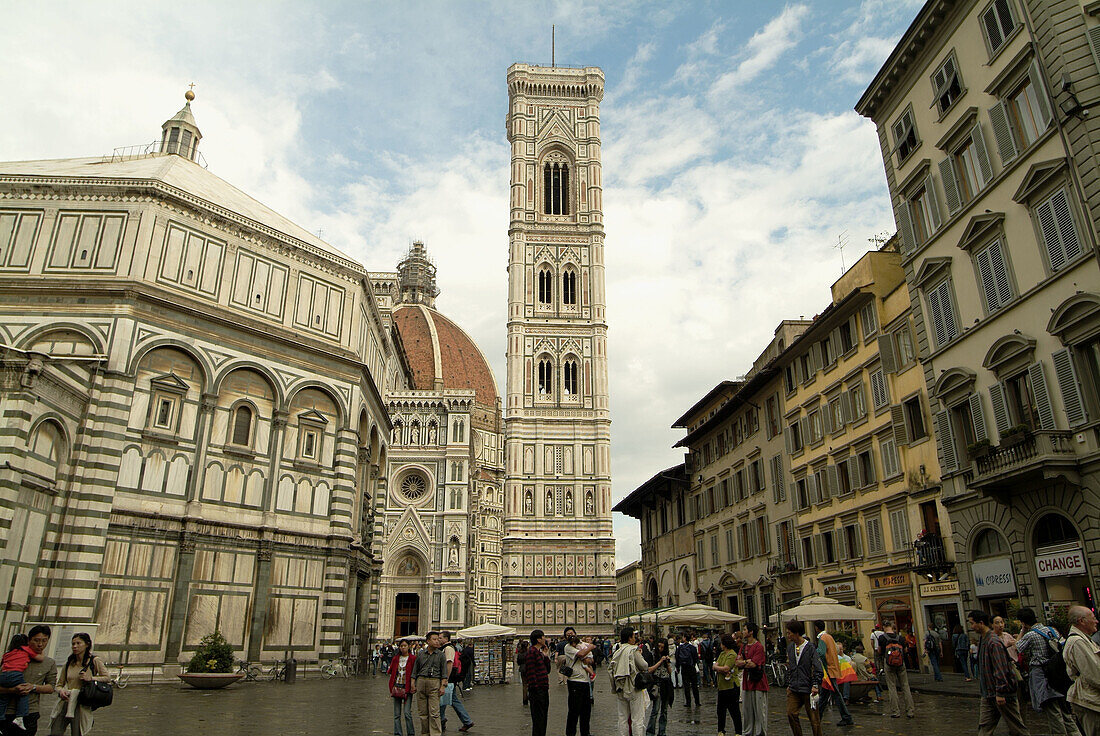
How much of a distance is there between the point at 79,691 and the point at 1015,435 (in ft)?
53.0

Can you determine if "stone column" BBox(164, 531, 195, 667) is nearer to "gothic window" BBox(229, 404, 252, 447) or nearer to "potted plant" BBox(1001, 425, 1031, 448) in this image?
"gothic window" BBox(229, 404, 252, 447)

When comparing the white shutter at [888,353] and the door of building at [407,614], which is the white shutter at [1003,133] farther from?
the door of building at [407,614]

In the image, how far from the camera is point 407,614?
64.4m

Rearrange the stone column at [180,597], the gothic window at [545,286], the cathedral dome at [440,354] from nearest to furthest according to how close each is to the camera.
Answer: the stone column at [180,597] → the gothic window at [545,286] → the cathedral dome at [440,354]

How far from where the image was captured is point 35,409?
20125 millimetres

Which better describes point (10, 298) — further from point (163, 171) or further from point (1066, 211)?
point (1066, 211)

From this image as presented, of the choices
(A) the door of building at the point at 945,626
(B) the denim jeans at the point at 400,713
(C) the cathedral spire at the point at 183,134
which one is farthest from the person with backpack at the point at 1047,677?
(C) the cathedral spire at the point at 183,134

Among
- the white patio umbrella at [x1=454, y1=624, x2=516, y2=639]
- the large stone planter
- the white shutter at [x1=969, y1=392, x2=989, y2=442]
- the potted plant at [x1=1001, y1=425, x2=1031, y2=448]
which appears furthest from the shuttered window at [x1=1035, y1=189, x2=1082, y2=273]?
the large stone planter

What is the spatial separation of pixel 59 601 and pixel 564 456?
49.8 metres

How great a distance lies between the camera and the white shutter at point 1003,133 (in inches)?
641

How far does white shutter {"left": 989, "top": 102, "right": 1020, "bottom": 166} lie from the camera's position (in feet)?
53.4

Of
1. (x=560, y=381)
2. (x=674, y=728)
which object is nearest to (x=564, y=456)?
(x=560, y=381)

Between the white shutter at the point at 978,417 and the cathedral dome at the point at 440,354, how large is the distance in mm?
85666

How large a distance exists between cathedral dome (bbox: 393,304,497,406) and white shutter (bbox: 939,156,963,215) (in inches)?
3335
